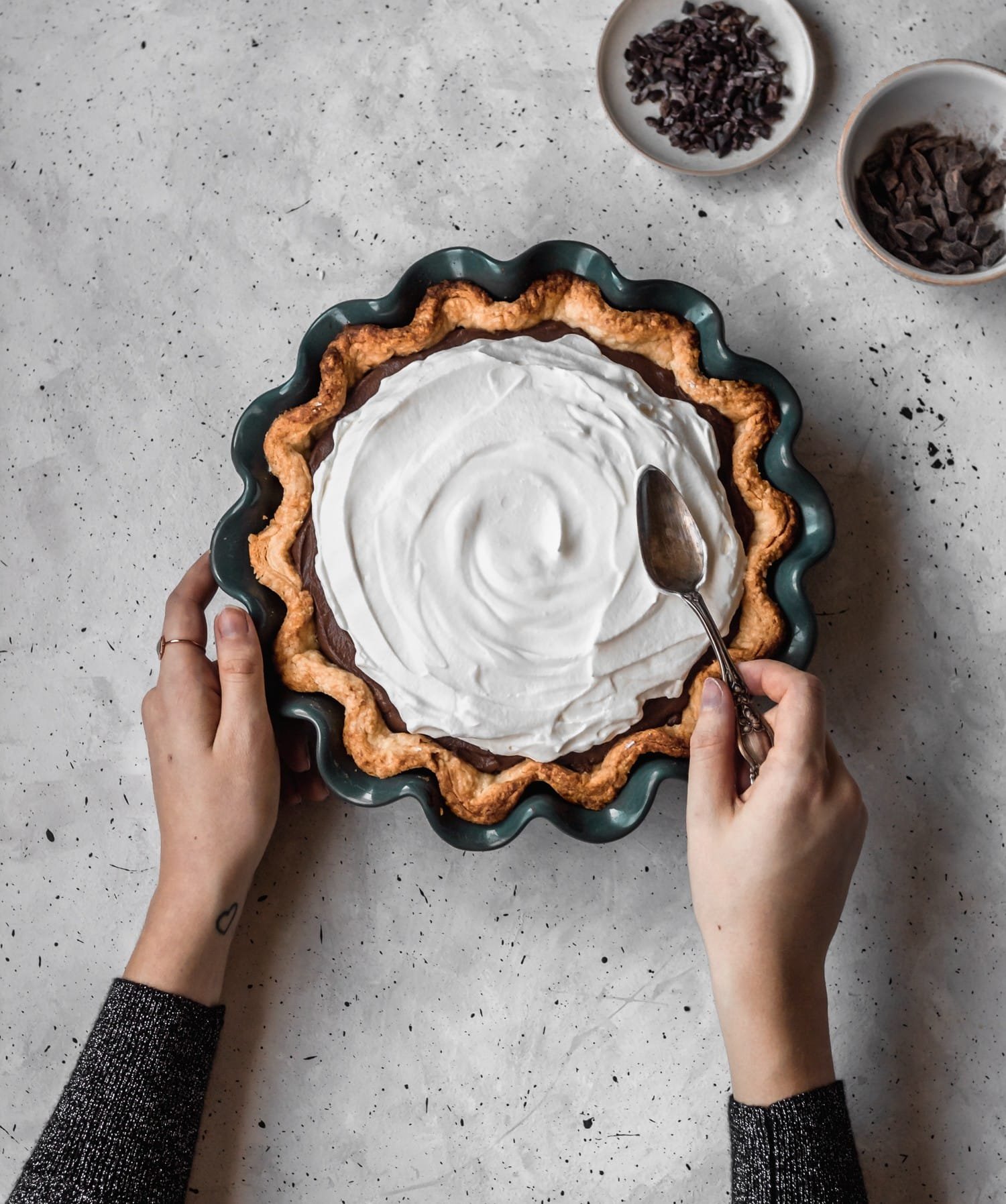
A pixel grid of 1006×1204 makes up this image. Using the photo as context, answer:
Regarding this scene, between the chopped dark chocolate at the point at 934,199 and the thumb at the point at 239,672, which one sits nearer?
the thumb at the point at 239,672

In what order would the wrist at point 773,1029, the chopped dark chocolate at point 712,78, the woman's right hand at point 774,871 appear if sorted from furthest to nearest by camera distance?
the chopped dark chocolate at point 712,78 < the wrist at point 773,1029 < the woman's right hand at point 774,871

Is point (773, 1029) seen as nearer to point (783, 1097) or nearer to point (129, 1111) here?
point (783, 1097)

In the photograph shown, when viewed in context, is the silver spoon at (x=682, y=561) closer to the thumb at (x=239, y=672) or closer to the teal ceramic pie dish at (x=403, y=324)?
the teal ceramic pie dish at (x=403, y=324)

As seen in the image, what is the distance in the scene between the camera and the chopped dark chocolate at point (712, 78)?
8.05 feet

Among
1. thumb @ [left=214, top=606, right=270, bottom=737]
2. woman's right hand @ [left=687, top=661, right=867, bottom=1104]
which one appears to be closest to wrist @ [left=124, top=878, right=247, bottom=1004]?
thumb @ [left=214, top=606, right=270, bottom=737]

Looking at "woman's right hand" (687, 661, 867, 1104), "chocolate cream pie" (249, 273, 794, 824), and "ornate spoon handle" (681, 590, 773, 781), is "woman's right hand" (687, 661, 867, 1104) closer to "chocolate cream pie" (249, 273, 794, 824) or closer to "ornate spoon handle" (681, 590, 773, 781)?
"ornate spoon handle" (681, 590, 773, 781)

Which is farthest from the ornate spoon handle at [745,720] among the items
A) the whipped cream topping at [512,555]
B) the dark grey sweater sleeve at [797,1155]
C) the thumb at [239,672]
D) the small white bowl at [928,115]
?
the small white bowl at [928,115]

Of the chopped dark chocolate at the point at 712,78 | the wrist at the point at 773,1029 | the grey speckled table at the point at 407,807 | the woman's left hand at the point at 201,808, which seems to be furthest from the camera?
the chopped dark chocolate at the point at 712,78

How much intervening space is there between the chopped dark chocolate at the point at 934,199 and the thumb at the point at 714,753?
1.22 metres

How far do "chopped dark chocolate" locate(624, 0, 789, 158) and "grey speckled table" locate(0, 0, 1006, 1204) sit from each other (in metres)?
0.11

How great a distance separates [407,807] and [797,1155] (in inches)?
41.9

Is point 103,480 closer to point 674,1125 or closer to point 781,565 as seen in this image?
point 781,565

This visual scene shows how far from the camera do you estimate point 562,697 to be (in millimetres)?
1995

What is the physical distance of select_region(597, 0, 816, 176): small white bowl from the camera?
8.06 ft
